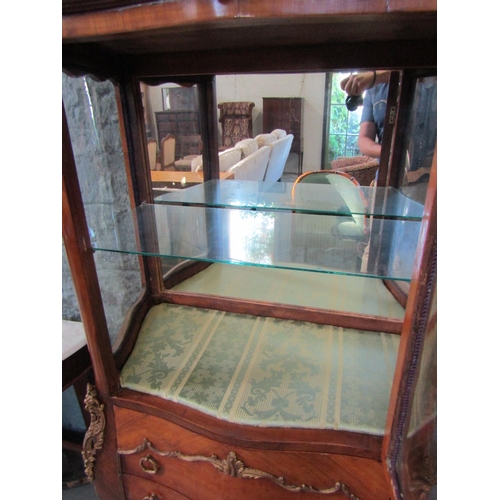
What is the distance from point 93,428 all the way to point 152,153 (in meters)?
0.55

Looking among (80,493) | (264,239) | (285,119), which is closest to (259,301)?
(264,239)

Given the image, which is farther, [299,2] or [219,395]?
[219,395]

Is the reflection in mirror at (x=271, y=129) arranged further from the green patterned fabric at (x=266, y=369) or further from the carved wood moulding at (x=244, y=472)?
the carved wood moulding at (x=244, y=472)

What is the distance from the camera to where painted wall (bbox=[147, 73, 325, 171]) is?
0.67 meters

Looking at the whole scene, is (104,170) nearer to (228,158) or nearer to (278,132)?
(228,158)

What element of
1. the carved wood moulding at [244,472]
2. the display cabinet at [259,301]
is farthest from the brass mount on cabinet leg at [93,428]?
the carved wood moulding at [244,472]

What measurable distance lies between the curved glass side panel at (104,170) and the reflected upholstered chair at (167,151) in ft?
0.30

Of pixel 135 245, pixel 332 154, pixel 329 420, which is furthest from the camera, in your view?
pixel 332 154

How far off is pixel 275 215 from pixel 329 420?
40 cm

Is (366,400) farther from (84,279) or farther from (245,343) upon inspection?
(84,279)

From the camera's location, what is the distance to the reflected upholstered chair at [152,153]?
0.74 m

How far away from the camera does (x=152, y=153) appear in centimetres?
74
